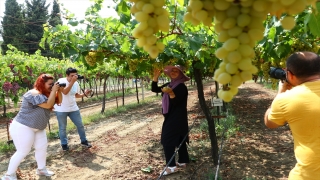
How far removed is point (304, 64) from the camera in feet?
5.55

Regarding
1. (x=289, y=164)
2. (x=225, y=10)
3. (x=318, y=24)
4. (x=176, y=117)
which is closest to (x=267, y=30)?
(x=318, y=24)

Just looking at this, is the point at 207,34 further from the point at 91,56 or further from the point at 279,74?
the point at 91,56

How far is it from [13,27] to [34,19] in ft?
16.3

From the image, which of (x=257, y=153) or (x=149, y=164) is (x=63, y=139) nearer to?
(x=149, y=164)

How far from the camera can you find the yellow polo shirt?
1.70 meters

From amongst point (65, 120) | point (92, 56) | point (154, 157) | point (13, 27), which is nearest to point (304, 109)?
point (92, 56)

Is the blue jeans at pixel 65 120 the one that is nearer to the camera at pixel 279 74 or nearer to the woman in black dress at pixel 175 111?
the woman in black dress at pixel 175 111

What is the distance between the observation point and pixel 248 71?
0.56 metres

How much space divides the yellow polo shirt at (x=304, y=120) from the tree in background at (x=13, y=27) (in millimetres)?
37085

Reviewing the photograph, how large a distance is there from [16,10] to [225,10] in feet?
142

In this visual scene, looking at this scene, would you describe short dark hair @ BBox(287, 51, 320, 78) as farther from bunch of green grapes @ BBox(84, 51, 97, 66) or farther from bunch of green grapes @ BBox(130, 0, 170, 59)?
bunch of green grapes @ BBox(84, 51, 97, 66)

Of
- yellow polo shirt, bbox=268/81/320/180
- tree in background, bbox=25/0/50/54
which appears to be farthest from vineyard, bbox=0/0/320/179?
tree in background, bbox=25/0/50/54

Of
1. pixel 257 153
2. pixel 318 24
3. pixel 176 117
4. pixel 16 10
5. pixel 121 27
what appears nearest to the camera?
pixel 318 24

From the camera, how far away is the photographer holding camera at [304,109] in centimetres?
169
